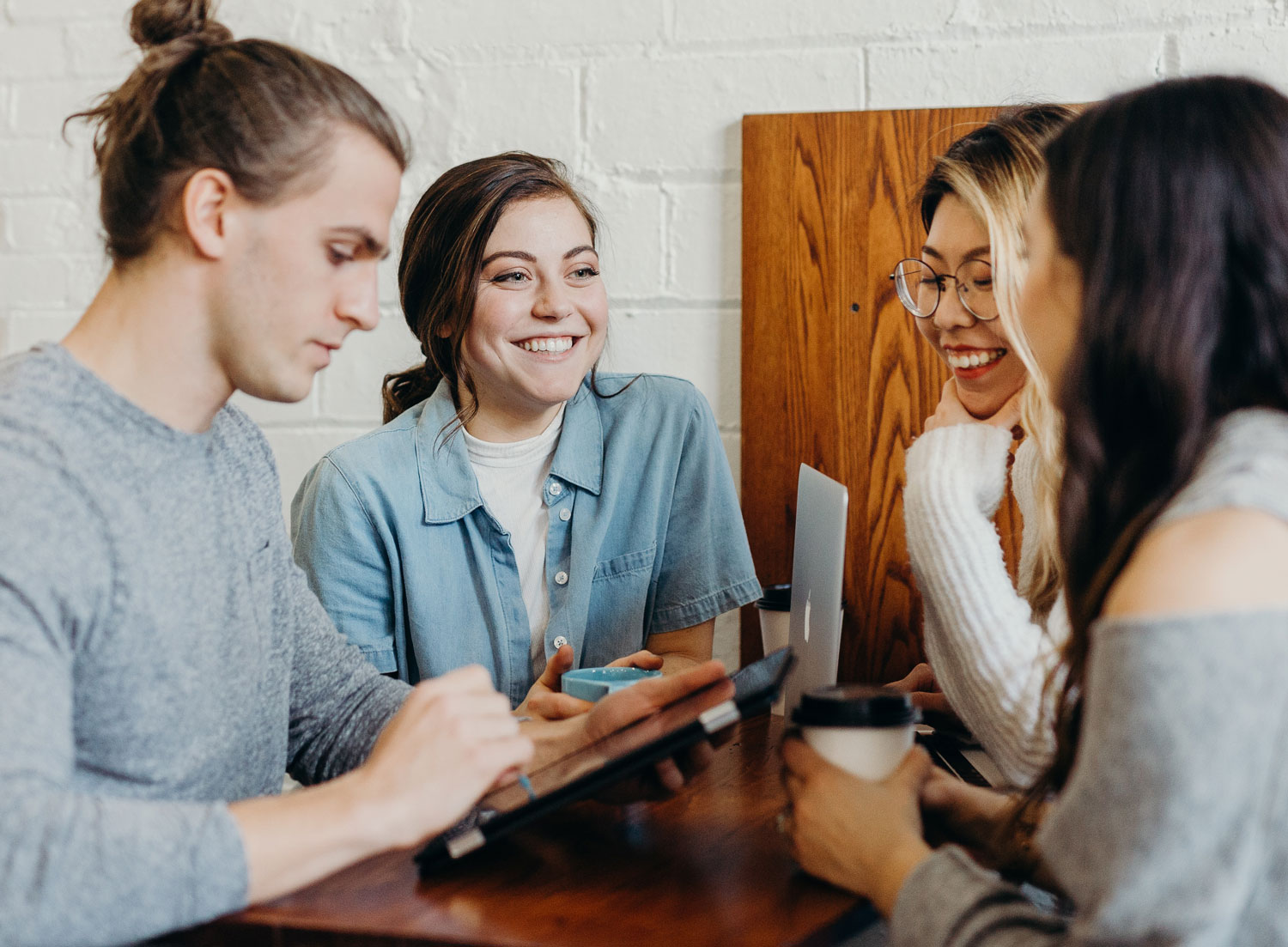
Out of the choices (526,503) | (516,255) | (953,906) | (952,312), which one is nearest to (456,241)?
(516,255)

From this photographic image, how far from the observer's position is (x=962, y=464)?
1.22 meters

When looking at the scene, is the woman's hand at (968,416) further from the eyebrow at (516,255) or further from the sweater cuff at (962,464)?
the eyebrow at (516,255)

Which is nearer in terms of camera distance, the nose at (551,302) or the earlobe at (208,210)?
the earlobe at (208,210)

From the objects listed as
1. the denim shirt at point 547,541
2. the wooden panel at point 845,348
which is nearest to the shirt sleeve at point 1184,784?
the denim shirt at point 547,541

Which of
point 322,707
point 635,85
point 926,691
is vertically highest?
point 635,85

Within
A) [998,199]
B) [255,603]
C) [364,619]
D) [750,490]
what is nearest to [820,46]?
[998,199]

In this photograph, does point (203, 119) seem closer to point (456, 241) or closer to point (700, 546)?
point (456, 241)

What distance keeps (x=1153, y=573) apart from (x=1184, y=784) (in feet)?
0.34

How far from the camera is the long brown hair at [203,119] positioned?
33.3 inches

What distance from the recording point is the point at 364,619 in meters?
1.43

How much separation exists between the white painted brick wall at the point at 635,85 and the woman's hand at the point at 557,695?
53 cm

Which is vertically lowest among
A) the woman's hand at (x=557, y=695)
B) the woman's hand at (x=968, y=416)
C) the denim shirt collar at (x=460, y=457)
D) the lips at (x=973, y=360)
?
the woman's hand at (x=557, y=695)

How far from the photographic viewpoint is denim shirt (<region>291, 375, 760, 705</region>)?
4.70ft

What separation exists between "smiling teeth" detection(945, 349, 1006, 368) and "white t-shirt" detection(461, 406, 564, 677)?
527 millimetres
